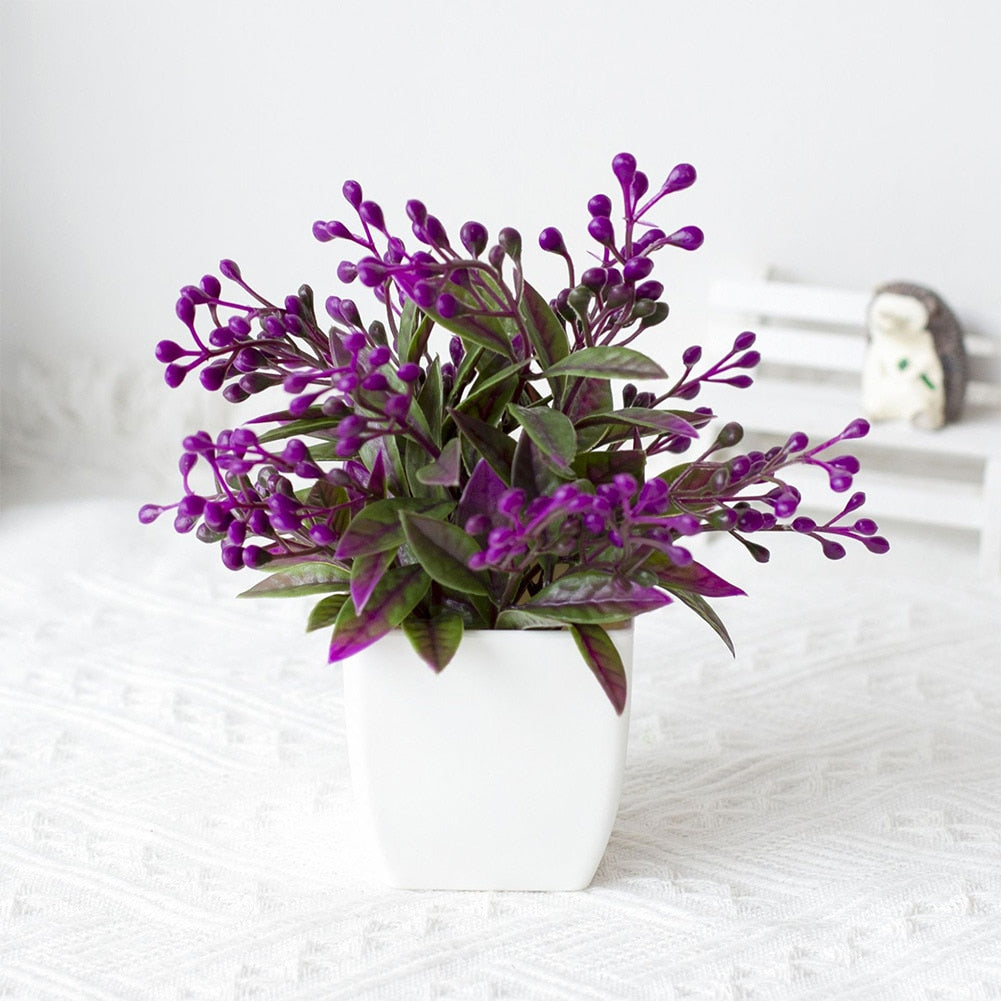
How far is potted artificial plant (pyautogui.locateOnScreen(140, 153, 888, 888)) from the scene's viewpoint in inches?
31.3

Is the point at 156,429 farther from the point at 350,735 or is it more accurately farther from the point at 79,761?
the point at 350,735

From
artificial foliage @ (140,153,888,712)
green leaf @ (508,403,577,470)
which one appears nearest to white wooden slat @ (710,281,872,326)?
artificial foliage @ (140,153,888,712)

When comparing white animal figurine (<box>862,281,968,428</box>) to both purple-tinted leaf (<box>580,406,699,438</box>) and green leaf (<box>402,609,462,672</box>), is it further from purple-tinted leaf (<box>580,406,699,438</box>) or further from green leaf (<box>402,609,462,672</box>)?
green leaf (<box>402,609,462,672</box>)

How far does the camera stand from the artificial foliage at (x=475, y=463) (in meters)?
0.78

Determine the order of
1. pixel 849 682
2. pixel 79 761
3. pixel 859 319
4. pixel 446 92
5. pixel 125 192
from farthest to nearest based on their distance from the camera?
pixel 125 192
pixel 446 92
pixel 859 319
pixel 849 682
pixel 79 761

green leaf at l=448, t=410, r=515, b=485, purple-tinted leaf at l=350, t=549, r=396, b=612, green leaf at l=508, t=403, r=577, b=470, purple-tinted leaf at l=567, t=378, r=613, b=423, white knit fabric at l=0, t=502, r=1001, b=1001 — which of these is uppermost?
green leaf at l=508, t=403, r=577, b=470

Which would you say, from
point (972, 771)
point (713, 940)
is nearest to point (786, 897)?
point (713, 940)

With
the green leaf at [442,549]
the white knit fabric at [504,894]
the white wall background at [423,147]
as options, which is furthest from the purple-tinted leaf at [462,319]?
the white wall background at [423,147]

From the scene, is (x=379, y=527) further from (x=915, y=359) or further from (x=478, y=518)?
(x=915, y=359)

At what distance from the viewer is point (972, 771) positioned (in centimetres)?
108

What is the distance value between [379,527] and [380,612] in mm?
47

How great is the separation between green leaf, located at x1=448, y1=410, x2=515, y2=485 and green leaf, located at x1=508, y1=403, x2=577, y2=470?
0.03 meters

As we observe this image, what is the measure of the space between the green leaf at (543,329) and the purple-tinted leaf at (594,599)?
0.13 metres

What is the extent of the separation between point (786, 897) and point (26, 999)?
17.9 inches
